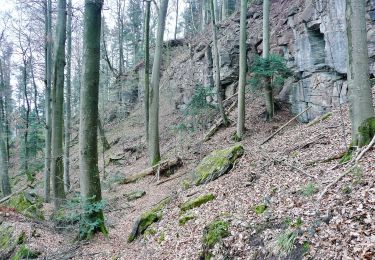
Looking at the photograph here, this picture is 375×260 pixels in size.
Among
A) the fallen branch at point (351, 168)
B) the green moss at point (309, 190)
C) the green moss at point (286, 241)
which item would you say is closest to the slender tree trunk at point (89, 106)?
the green moss at point (286, 241)

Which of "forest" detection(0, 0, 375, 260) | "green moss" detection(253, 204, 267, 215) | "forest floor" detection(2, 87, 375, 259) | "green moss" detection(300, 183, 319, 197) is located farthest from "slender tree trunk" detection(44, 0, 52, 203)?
"green moss" detection(300, 183, 319, 197)

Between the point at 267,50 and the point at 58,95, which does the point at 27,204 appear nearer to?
the point at 58,95

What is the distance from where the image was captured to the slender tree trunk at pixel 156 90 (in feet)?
40.9

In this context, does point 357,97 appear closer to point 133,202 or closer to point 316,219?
point 316,219

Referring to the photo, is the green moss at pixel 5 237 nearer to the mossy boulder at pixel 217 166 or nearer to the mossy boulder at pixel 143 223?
the mossy boulder at pixel 143 223

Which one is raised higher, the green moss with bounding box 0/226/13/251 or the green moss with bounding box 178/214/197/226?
the green moss with bounding box 178/214/197/226

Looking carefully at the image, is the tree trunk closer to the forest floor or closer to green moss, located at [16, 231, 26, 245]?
the forest floor

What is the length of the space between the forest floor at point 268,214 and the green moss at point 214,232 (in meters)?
0.12

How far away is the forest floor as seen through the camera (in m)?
3.77

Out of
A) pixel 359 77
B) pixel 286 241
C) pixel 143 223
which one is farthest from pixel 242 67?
pixel 286 241

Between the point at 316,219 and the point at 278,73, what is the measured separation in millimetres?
10883

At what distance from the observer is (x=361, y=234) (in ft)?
11.3

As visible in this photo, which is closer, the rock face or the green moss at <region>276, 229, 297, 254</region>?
the green moss at <region>276, 229, 297, 254</region>

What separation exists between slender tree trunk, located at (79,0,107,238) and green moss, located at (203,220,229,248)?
2779 millimetres
